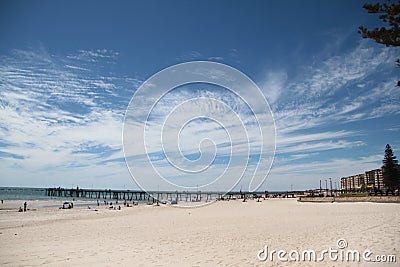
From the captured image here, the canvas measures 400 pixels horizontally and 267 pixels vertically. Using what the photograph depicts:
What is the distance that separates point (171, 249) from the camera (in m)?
9.72

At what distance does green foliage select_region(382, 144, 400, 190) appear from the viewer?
51.1m

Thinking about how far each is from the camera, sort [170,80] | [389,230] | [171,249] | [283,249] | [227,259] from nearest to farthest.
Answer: [227,259] < [283,249] < [171,249] < [389,230] < [170,80]

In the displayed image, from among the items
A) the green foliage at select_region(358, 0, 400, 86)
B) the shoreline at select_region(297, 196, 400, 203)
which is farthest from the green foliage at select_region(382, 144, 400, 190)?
the green foliage at select_region(358, 0, 400, 86)

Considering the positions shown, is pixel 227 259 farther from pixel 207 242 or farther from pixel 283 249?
pixel 207 242

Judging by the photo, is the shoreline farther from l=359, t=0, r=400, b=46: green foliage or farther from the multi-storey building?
the multi-storey building

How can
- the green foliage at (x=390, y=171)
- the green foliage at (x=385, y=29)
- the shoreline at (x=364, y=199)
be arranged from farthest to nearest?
the green foliage at (x=390, y=171) → the shoreline at (x=364, y=199) → the green foliage at (x=385, y=29)

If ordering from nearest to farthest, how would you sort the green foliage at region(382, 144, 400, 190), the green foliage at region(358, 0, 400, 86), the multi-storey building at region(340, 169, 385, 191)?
the green foliage at region(358, 0, 400, 86)
the green foliage at region(382, 144, 400, 190)
the multi-storey building at region(340, 169, 385, 191)

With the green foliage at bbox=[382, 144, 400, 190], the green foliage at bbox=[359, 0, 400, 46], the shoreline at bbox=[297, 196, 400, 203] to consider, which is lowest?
the shoreline at bbox=[297, 196, 400, 203]

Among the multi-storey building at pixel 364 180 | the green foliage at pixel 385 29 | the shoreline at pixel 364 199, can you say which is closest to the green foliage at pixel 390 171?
the shoreline at pixel 364 199

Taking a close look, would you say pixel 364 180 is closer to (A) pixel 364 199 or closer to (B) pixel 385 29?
(A) pixel 364 199

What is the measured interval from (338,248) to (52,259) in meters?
8.66

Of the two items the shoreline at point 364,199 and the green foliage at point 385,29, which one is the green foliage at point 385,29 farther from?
the shoreline at point 364,199

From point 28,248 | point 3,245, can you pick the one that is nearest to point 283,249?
point 28,248

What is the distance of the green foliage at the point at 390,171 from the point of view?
168 feet
